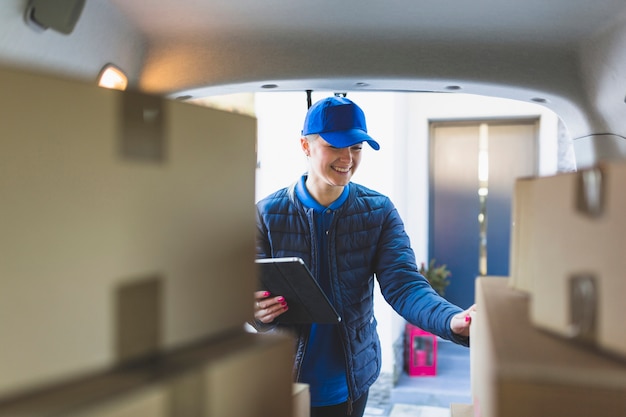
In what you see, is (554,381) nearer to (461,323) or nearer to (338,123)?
(461,323)

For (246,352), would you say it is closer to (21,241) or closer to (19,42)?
(21,241)

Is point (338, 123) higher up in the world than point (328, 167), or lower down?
higher up

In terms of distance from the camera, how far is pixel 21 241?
0.52 meters

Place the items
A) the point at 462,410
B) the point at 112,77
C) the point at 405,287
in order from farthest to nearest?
the point at 405,287
the point at 112,77
the point at 462,410

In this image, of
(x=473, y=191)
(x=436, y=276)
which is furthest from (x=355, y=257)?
(x=473, y=191)

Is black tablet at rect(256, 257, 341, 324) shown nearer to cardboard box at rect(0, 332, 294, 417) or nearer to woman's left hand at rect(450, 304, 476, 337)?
woman's left hand at rect(450, 304, 476, 337)

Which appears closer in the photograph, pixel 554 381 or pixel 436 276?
pixel 554 381

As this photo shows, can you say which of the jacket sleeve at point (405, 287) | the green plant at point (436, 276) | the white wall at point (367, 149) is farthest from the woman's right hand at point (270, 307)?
the green plant at point (436, 276)

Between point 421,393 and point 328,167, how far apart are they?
2.83 meters

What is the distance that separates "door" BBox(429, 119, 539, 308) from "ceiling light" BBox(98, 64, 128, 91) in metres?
4.10

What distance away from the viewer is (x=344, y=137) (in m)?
1.64

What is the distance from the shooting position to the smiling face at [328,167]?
1677mm

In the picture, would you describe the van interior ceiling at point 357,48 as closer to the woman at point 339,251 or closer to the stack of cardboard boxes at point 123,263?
the woman at point 339,251

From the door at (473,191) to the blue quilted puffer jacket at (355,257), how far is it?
3453 millimetres
